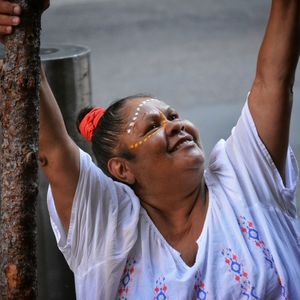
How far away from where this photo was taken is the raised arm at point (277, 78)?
2.40 meters

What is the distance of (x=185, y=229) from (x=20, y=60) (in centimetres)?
86

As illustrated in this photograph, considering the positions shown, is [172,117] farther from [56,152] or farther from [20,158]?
[20,158]

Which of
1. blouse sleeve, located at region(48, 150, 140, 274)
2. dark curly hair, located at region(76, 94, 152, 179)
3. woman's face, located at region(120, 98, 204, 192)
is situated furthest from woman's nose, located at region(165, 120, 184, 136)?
blouse sleeve, located at region(48, 150, 140, 274)

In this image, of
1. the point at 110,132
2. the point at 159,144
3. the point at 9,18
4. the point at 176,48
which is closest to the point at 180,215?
the point at 159,144

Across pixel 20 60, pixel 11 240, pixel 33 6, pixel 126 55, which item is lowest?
pixel 126 55

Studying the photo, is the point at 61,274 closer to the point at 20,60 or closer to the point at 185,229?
the point at 185,229

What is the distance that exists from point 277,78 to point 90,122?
2.36 feet

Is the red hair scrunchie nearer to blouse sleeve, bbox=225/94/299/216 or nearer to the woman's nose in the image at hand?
the woman's nose

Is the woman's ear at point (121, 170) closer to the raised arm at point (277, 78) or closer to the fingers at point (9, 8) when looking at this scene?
the raised arm at point (277, 78)

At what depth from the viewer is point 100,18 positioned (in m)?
10.5

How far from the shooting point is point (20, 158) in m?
1.99

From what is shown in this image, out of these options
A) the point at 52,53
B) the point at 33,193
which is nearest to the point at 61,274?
the point at 52,53

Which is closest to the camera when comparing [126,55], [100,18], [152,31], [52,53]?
[52,53]

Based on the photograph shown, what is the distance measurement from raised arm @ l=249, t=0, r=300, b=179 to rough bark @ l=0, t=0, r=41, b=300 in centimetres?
77
